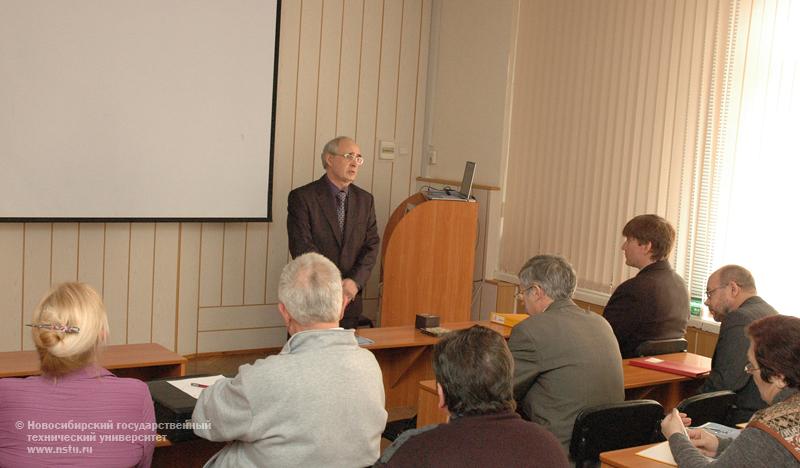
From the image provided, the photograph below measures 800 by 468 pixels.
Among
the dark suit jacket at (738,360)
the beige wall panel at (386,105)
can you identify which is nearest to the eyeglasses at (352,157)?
the beige wall panel at (386,105)

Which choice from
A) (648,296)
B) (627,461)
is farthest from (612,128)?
(627,461)

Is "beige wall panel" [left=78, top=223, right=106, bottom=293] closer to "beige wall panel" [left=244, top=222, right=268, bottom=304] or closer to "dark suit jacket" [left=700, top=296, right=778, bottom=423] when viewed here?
"beige wall panel" [left=244, top=222, right=268, bottom=304]

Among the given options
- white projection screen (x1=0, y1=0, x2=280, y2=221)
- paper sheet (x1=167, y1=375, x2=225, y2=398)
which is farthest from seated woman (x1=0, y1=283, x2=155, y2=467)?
white projection screen (x1=0, y1=0, x2=280, y2=221)

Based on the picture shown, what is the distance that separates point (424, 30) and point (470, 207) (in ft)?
6.04

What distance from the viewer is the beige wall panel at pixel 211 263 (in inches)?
256

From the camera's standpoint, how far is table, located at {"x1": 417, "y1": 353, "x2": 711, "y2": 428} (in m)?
3.90

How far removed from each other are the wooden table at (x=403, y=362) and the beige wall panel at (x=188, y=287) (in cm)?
217

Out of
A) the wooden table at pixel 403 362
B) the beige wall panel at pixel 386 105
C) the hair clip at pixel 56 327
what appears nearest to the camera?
the hair clip at pixel 56 327

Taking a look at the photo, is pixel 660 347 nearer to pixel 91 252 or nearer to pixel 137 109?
pixel 137 109

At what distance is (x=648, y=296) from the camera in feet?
14.8

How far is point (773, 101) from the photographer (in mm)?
4875

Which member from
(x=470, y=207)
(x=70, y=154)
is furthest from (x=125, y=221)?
(x=470, y=207)

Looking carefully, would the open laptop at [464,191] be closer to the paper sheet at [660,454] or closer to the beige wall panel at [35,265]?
the beige wall panel at [35,265]

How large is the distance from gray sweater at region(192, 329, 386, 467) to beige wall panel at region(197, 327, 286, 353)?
422 centimetres
